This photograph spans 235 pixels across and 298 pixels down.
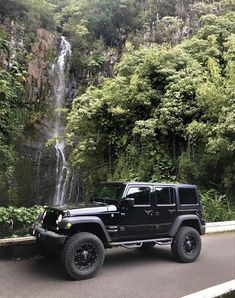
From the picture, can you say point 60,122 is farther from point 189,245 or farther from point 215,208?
point 189,245

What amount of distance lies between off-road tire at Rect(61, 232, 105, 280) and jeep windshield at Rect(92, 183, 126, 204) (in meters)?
1.02

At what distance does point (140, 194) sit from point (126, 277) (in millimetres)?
1734

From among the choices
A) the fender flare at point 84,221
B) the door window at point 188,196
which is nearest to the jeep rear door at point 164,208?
the door window at point 188,196

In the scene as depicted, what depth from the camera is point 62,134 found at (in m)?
22.3

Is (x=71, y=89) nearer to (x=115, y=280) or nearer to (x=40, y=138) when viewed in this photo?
(x=40, y=138)

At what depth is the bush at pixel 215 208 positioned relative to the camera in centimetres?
1348

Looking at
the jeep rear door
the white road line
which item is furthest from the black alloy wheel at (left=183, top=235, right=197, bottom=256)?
the white road line

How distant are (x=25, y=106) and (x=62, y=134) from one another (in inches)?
117

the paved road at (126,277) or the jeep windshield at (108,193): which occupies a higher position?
the jeep windshield at (108,193)

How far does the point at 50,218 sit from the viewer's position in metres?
7.04

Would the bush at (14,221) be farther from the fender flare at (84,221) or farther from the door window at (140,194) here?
the door window at (140,194)

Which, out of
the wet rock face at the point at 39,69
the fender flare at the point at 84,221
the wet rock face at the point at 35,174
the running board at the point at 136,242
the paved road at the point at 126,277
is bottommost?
the paved road at the point at 126,277

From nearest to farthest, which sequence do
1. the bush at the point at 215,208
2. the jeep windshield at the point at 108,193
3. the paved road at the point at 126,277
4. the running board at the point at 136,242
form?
the paved road at the point at 126,277
the running board at the point at 136,242
the jeep windshield at the point at 108,193
the bush at the point at 215,208

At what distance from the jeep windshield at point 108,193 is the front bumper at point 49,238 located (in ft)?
4.54
